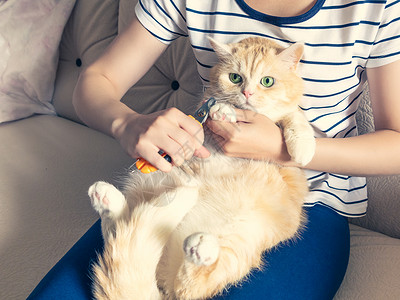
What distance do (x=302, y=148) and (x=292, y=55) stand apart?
20cm

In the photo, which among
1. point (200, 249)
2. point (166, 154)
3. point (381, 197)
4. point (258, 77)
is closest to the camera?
point (200, 249)

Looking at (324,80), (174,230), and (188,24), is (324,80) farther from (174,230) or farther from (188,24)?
(174,230)

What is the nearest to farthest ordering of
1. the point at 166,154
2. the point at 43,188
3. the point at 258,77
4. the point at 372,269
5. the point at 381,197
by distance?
the point at 166,154 → the point at 258,77 → the point at 372,269 → the point at 381,197 → the point at 43,188

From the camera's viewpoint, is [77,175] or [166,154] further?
[77,175]

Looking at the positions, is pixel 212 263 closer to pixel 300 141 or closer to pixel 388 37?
pixel 300 141

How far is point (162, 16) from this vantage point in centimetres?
93

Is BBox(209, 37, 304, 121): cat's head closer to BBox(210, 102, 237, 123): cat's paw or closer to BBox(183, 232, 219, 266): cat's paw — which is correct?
BBox(210, 102, 237, 123): cat's paw

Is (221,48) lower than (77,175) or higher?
higher

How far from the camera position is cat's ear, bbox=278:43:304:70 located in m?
0.77

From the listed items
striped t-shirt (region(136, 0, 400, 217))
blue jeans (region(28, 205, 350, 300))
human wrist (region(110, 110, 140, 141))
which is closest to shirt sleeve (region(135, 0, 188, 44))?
striped t-shirt (region(136, 0, 400, 217))

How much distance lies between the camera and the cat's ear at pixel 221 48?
83 cm

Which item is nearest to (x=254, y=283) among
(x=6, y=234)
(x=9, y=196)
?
(x=6, y=234)

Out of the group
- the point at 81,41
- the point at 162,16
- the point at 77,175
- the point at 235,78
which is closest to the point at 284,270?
the point at 235,78

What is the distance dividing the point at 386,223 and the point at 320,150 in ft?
1.47
